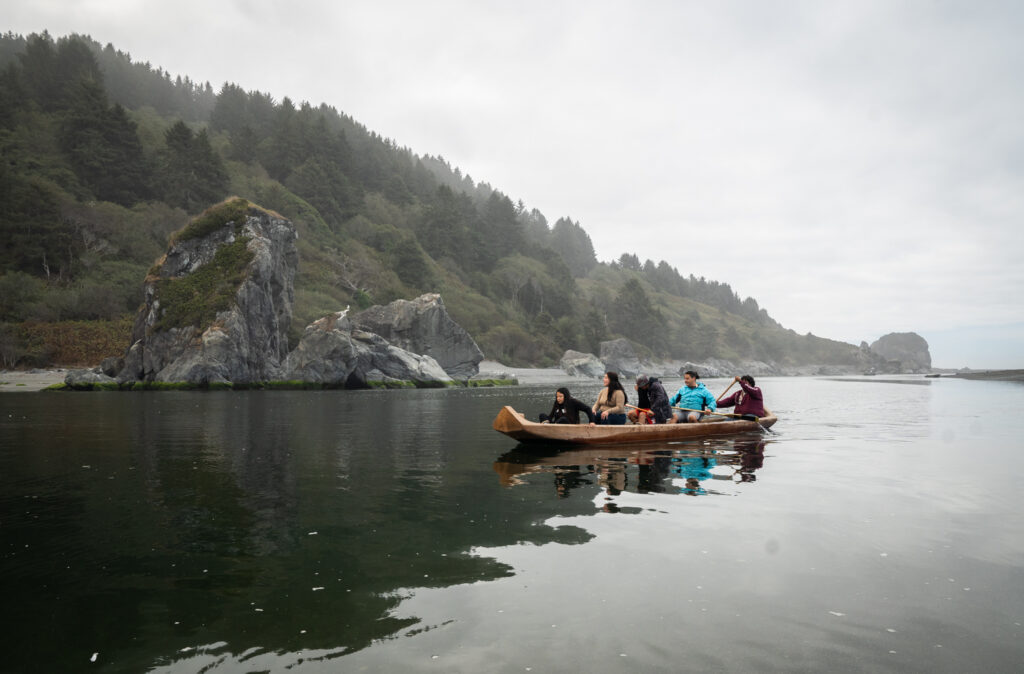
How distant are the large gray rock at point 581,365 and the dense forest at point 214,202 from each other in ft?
21.4

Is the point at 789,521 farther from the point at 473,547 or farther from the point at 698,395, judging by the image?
the point at 698,395

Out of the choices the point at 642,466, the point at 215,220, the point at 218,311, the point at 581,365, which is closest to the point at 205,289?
the point at 218,311

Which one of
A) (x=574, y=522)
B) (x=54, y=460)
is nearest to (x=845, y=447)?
(x=574, y=522)

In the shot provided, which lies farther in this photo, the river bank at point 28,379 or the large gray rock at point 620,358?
the large gray rock at point 620,358

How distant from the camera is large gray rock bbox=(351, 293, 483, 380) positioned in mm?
69938

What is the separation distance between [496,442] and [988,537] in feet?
42.5

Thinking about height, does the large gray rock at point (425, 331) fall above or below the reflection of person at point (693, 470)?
above

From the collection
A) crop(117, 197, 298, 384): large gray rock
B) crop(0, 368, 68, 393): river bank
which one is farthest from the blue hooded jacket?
crop(0, 368, 68, 393): river bank

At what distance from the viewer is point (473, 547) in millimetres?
7488

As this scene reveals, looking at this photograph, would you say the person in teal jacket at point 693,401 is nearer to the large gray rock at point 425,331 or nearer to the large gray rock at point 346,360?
the large gray rock at point 346,360

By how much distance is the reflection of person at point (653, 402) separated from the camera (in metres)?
18.7

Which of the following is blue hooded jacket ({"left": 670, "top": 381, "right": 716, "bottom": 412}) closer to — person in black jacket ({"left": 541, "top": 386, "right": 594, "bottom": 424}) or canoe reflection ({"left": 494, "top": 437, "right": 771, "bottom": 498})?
canoe reflection ({"left": 494, "top": 437, "right": 771, "bottom": 498})

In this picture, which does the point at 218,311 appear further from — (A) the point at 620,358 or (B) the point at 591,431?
(A) the point at 620,358

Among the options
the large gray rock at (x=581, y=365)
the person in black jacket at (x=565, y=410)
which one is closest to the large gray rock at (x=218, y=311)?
the person in black jacket at (x=565, y=410)
